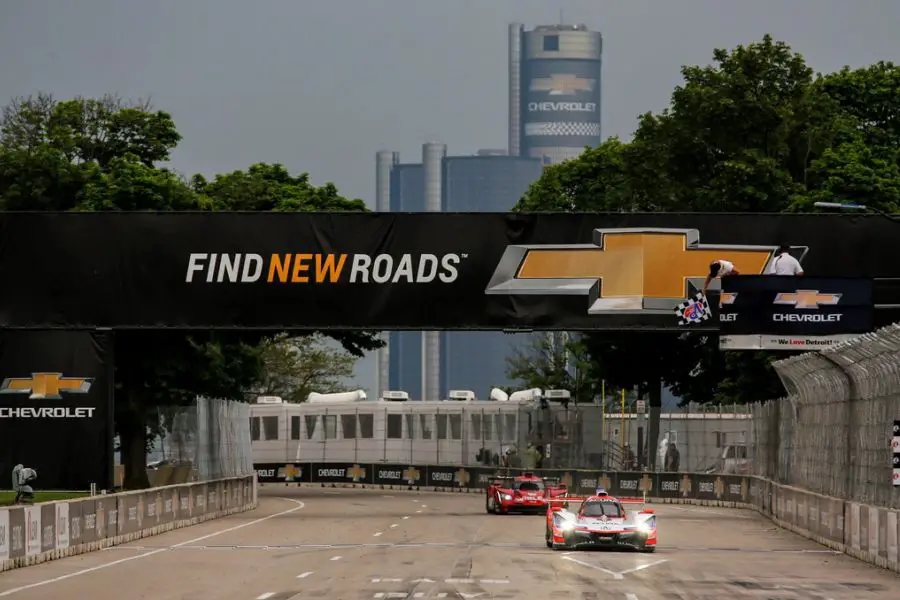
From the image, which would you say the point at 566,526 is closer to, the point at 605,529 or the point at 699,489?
the point at 605,529

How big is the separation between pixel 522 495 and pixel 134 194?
2024cm

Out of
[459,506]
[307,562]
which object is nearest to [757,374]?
[459,506]

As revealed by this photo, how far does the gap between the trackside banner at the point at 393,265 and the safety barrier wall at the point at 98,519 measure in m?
4.70

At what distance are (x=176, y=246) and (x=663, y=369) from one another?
127ft

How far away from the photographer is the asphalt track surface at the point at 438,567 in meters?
24.7

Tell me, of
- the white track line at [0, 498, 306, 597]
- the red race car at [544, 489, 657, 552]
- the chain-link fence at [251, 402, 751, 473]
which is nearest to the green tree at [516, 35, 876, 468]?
the chain-link fence at [251, 402, 751, 473]

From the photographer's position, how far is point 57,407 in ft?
139

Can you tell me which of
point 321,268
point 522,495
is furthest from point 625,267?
point 522,495

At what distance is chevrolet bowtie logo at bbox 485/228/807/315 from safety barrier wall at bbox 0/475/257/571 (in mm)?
9279

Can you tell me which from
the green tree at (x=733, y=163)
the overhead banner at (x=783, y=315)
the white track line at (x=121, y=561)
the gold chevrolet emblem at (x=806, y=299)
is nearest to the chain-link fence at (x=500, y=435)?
the green tree at (x=733, y=163)

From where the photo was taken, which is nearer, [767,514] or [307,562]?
[307,562]

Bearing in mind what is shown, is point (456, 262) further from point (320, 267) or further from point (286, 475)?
point (286, 475)

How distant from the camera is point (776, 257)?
42000 mm

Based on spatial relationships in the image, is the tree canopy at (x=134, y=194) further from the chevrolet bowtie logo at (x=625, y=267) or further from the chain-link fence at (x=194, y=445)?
the chevrolet bowtie logo at (x=625, y=267)
